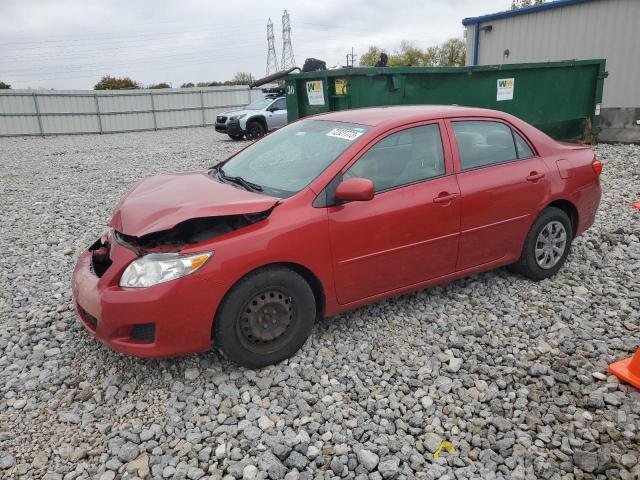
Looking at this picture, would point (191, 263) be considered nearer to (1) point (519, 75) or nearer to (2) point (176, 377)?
(2) point (176, 377)

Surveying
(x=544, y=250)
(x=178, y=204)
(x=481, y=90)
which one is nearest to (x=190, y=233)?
(x=178, y=204)

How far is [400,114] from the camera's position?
3.88 m

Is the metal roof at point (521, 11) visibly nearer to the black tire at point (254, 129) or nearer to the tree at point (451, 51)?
the black tire at point (254, 129)

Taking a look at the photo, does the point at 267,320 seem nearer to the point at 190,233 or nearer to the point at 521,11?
the point at 190,233

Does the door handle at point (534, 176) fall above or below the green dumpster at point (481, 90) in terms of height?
below

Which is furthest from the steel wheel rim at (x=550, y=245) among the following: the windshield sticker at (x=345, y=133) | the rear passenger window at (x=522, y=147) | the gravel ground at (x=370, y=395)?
the windshield sticker at (x=345, y=133)

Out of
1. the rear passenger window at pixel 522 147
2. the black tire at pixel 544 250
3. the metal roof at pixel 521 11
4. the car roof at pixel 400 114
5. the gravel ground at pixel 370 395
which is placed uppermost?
the metal roof at pixel 521 11

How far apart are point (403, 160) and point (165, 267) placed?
1.86m

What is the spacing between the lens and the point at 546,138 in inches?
176

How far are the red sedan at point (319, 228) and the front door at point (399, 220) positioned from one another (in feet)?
0.03

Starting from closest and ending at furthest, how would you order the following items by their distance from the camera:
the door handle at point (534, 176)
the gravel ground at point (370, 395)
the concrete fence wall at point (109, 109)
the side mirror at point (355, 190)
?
1. the gravel ground at point (370, 395)
2. the side mirror at point (355, 190)
3. the door handle at point (534, 176)
4. the concrete fence wall at point (109, 109)

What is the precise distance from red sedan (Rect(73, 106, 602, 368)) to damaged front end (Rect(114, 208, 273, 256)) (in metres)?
0.01

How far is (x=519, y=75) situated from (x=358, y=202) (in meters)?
8.03

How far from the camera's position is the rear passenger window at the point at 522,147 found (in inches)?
168
